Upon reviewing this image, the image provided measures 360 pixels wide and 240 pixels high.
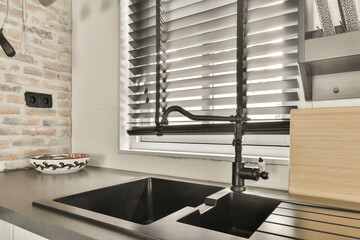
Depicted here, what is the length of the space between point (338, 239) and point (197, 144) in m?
0.91

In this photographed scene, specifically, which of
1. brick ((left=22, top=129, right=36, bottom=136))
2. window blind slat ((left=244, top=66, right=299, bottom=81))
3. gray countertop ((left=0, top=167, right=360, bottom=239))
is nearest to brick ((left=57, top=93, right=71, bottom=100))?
brick ((left=22, top=129, right=36, bottom=136))

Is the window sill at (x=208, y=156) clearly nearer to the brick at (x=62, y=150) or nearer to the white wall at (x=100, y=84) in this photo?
the white wall at (x=100, y=84)

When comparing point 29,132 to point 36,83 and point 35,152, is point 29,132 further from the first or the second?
point 36,83

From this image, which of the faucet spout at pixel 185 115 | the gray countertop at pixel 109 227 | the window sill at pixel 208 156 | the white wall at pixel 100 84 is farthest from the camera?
the white wall at pixel 100 84

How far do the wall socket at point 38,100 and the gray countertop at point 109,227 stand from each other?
2.09ft

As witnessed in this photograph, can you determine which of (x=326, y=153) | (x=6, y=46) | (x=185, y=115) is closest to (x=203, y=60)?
(x=185, y=115)

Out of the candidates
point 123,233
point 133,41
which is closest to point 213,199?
A: point 123,233

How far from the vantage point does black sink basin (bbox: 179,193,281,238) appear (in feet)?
3.19

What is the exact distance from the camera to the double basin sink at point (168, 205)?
83cm

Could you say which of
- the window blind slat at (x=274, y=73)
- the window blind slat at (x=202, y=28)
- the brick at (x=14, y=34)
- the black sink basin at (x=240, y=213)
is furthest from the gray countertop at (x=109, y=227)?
the brick at (x=14, y=34)

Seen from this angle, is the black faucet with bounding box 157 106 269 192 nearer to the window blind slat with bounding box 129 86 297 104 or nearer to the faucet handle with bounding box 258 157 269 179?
the faucet handle with bounding box 258 157 269 179

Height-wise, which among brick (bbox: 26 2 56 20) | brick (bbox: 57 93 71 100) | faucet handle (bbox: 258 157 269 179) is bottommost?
faucet handle (bbox: 258 157 269 179)

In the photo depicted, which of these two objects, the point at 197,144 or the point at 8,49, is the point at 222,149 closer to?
the point at 197,144

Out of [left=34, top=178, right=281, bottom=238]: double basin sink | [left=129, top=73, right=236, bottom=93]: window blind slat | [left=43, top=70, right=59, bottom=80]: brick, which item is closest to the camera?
[left=34, top=178, right=281, bottom=238]: double basin sink
